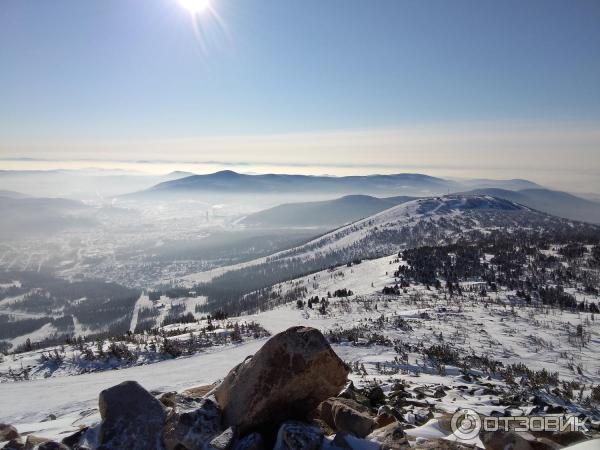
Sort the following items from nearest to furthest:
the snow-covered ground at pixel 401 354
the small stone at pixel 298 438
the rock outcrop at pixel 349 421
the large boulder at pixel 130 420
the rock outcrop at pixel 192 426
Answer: the small stone at pixel 298 438, the rock outcrop at pixel 192 426, the large boulder at pixel 130 420, the rock outcrop at pixel 349 421, the snow-covered ground at pixel 401 354

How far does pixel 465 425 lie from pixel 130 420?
8.13 meters

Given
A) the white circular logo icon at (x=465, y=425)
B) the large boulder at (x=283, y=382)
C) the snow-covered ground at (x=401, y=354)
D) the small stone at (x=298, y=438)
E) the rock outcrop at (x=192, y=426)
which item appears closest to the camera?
the small stone at (x=298, y=438)

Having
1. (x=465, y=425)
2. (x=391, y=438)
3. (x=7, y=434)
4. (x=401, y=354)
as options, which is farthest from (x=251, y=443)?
(x=401, y=354)

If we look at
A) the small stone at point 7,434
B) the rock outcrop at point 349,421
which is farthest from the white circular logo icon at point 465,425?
the small stone at point 7,434

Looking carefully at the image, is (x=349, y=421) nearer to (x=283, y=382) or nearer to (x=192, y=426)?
(x=283, y=382)

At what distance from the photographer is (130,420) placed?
323 inches

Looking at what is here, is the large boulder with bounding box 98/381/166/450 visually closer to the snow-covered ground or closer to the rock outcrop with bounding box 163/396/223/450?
the rock outcrop with bounding box 163/396/223/450

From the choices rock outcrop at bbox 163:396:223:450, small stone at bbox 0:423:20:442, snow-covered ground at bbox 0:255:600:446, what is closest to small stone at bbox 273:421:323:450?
rock outcrop at bbox 163:396:223:450

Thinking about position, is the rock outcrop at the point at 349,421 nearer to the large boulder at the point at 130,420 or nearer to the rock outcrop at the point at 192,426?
the rock outcrop at the point at 192,426

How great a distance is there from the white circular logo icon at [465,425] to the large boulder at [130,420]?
A: 7.01 m

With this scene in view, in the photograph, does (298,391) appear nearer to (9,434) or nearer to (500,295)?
(9,434)

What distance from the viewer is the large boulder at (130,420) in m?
7.89

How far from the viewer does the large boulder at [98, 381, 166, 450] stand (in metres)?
7.89

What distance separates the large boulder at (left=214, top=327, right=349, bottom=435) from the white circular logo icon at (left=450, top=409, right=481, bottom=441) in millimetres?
3022
